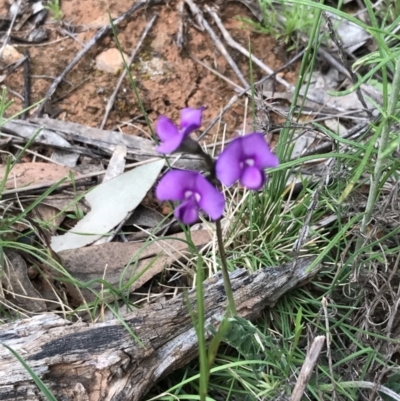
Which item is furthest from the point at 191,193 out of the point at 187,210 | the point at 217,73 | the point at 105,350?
the point at 217,73

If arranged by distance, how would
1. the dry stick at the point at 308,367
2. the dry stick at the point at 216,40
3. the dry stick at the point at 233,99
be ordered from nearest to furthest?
1. the dry stick at the point at 308,367
2. the dry stick at the point at 233,99
3. the dry stick at the point at 216,40

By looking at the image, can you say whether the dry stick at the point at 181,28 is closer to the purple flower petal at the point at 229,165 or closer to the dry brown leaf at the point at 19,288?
the dry brown leaf at the point at 19,288

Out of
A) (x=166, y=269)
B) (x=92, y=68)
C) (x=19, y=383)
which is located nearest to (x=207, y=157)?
(x=19, y=383)

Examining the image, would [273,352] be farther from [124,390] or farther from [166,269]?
[166,269]

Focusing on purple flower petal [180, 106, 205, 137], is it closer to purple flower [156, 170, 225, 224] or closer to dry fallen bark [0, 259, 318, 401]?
purple flower [156, 170, 225, 224]

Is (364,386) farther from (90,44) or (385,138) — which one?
(90,44)

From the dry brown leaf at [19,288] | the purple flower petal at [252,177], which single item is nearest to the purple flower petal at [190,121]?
the purple flower petal at [252,177]

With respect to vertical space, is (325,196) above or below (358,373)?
above
